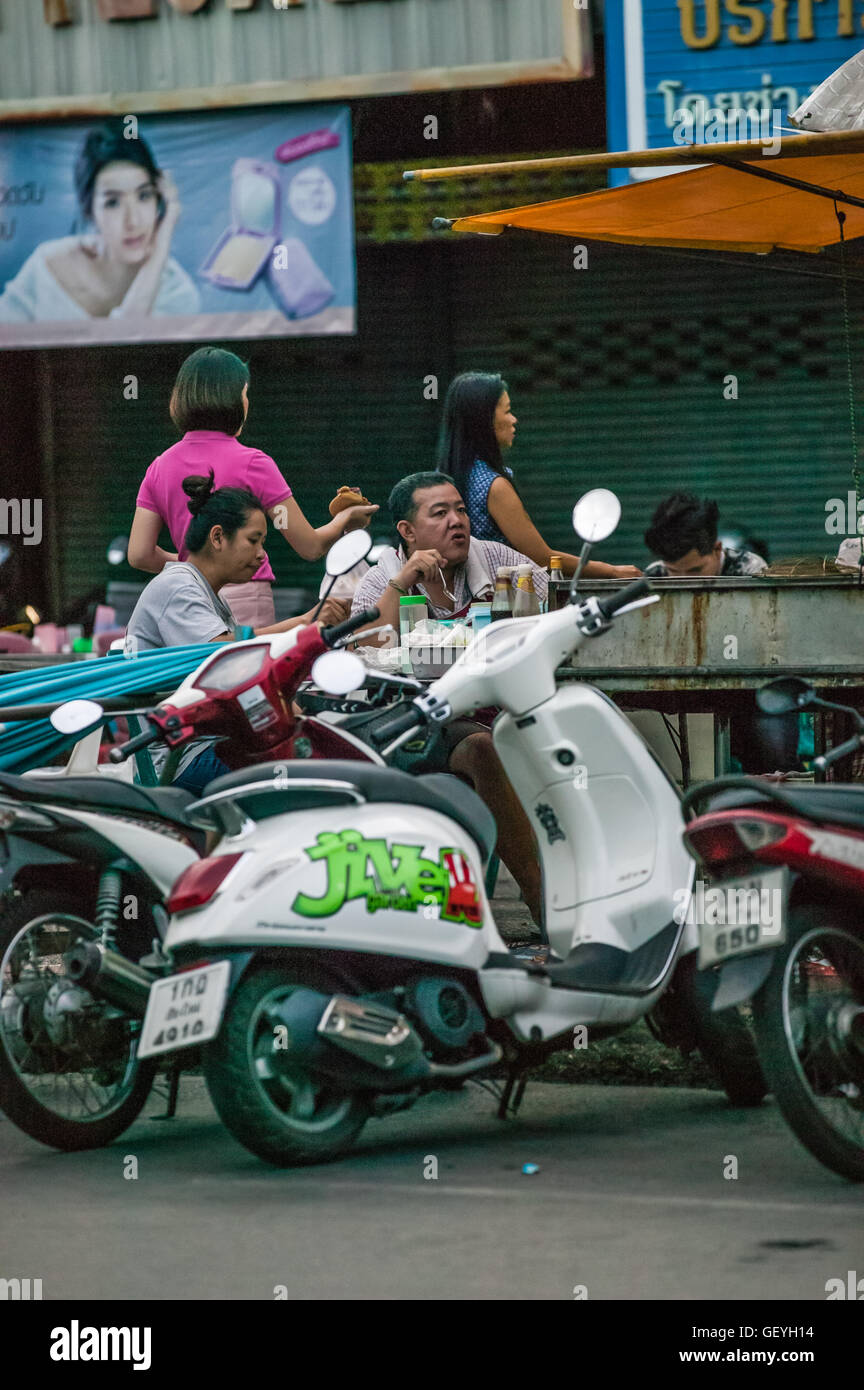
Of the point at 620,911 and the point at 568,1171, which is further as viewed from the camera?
the point at 620,911

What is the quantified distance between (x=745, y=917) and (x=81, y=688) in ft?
6.69

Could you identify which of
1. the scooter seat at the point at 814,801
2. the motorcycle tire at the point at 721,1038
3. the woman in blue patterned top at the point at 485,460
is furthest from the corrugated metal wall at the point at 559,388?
the scooter seat at the point at 814,801

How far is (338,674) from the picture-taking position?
3998 mm

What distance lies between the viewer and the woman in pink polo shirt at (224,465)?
5.96 m

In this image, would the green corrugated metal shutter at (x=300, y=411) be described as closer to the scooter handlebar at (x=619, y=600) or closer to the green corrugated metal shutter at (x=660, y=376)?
the green corrugated metal shutter at (x=660, y=376)

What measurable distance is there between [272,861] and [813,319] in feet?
23.4

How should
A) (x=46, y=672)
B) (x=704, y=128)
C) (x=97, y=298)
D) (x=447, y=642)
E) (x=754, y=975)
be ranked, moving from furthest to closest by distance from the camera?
(x=97, y=298)
(x=704, y=128)
(x=447, y=642)
(x=46, y=672)
(x=754, y=975)

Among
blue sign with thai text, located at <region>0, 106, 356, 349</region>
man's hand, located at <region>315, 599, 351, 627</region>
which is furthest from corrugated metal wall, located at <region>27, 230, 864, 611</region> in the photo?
man's hand, located at <region>315, 599, 351, 627</region>

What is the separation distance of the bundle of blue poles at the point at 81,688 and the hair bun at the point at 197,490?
1.52ft

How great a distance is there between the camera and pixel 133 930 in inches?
175

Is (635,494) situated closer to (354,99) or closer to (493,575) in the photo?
(354,99)

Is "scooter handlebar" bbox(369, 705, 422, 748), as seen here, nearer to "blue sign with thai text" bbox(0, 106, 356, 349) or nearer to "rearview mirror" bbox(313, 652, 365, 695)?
"rearview mirror" bbox(313, 652, 365, 695)

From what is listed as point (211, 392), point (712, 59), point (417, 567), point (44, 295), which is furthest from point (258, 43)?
point (417, 567)

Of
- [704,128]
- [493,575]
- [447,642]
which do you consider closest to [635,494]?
[704,128]
